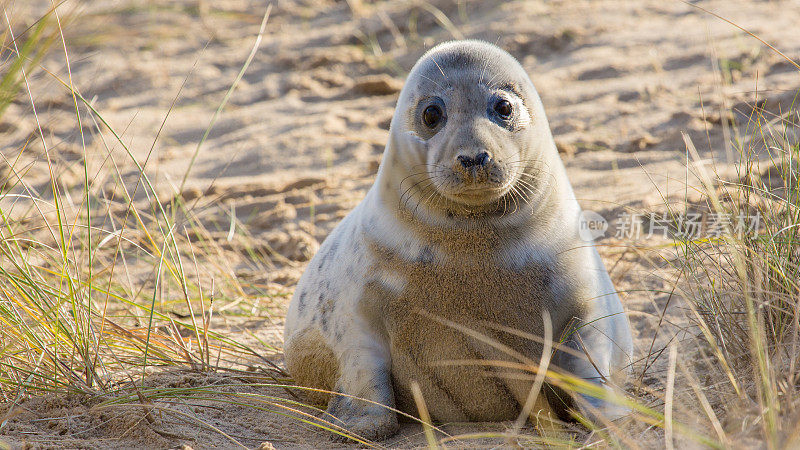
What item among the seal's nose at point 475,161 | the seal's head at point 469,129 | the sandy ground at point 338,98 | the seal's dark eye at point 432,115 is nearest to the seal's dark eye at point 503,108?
the seal's head at point 469,129

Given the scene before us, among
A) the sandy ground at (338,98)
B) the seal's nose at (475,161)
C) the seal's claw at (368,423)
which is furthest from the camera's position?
the sandy ground at (338,98)

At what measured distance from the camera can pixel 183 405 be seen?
2.73 meters

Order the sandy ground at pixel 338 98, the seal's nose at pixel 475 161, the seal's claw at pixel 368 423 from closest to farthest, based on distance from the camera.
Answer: the seal's nose at pixel 475 161 → the seal's claw at pixel 368 423 → the sandy ground at pixel 338 98

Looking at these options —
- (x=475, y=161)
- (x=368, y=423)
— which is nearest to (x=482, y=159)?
(x=475, y=161)

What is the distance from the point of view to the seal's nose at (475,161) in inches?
94.3

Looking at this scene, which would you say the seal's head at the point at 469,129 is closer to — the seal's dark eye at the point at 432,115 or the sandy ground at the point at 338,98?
the seal's dark eye at the point at 432,115

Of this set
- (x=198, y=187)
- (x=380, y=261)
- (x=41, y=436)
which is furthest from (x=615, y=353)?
(x=198, y=187)

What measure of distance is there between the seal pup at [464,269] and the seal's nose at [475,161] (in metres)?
0.02

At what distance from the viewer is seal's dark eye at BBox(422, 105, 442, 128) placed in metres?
2.64

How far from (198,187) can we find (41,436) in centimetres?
318

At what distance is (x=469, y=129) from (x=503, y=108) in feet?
0.61

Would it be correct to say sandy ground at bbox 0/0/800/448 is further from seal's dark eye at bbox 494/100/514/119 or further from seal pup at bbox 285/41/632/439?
seal's dark eye at bbox 494/100/514/119

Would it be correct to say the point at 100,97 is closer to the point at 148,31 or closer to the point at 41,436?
the point at 148,31

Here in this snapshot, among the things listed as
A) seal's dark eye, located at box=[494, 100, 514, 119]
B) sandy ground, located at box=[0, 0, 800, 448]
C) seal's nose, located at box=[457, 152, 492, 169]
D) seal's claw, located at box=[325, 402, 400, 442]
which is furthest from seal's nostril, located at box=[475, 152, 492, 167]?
sandy ground, located at box=[0, 0, 800, 448]
